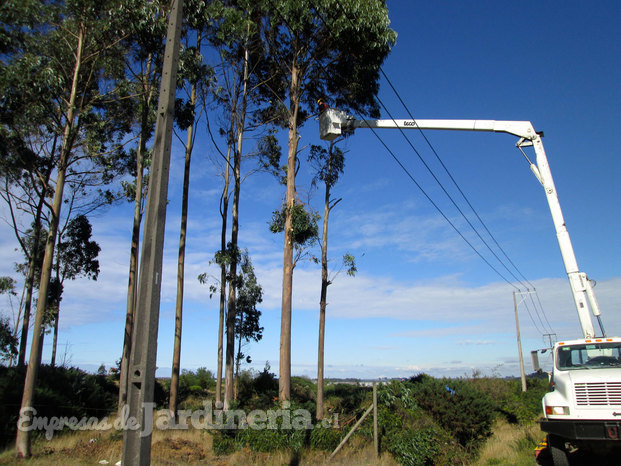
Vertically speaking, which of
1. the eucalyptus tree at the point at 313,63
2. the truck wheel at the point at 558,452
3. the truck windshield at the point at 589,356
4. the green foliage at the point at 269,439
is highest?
the eucalyptus tree at the point at 313,63

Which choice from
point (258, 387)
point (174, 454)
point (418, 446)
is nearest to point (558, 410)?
point (418, 446)

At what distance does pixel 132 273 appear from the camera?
2017 cm

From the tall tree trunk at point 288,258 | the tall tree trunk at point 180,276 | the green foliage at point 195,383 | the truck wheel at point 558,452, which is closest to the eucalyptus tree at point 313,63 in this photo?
the tall tree trunk at point 288,258

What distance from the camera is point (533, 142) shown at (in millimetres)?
12781

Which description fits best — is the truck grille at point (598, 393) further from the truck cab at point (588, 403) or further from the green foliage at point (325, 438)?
the green foliage at point (325, 438)

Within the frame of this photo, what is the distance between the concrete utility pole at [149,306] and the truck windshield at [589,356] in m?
7.67

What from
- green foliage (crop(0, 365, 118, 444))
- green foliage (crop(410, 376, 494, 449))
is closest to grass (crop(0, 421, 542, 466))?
green foliage (crop(410, 376, 494, 449))

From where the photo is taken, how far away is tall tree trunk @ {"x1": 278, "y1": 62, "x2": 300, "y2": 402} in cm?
1548

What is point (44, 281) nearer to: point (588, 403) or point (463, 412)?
point (463, 412)

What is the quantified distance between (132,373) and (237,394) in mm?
20665

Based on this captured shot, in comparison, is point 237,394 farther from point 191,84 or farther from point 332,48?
point 332,48

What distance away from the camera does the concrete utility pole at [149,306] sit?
4.54 m

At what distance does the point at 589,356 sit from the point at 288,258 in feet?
34.4

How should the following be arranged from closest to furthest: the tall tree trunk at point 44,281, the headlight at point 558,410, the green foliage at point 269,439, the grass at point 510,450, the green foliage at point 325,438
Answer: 1. the headlight at point 558,410
2. the grass at point 510,450
3. the tall tree trunk at point 44,281
4. the green foliage at point 269,439
5. the green foliage at point 325,438
